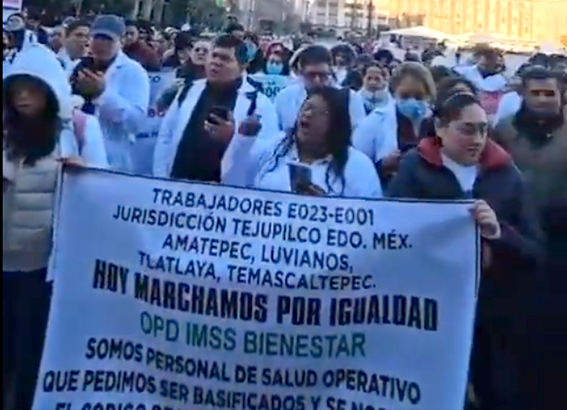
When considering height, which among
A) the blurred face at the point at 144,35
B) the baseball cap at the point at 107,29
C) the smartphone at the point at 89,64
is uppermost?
the baseball cap at the point at 107,29

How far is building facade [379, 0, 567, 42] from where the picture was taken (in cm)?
9844

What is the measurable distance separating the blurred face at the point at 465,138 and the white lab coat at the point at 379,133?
1175 mm

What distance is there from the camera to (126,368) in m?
4.13

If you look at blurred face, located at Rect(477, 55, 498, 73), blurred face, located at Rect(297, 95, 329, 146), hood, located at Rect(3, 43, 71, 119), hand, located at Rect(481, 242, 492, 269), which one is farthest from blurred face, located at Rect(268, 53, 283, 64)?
hand, located at Rect(481, 242, 492, 269)

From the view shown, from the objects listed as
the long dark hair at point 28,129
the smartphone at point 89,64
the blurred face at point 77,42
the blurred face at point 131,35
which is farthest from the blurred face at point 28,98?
the blurred face at point 131,35

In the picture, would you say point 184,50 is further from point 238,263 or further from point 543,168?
point 238,263

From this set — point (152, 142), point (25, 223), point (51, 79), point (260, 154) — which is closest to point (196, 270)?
point (25, 223)

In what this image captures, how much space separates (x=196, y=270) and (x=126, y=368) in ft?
1.22

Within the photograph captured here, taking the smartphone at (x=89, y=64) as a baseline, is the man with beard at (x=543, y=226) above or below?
below

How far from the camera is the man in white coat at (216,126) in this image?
640 centimetres

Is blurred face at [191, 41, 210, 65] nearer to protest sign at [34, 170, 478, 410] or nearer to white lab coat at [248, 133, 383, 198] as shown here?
white lab coat at [248, 133, 383, 198]

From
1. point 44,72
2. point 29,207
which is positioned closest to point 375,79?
point 44,72

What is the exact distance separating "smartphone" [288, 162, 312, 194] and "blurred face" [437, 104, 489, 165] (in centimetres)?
55

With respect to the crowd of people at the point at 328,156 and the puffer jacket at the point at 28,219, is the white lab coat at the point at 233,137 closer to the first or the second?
the crowd of people at the point at 328,156
